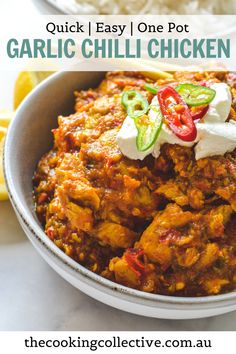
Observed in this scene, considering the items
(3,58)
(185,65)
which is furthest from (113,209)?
(3,58)

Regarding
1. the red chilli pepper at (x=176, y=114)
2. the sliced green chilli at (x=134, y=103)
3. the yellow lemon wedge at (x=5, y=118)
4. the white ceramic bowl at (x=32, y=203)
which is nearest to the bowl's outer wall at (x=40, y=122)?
the white ceramic bowl at (x=32, y=203)

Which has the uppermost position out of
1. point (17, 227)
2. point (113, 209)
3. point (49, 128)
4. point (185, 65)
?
point (185, 65)

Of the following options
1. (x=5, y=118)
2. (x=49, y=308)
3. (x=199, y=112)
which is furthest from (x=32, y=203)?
(x=199, y=112)

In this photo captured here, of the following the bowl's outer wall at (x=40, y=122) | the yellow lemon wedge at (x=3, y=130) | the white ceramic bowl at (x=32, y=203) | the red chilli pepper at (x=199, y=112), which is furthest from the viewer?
the yellow lemon wedge at (x=3, y=130)

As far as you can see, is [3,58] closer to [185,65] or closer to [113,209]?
[185,65]

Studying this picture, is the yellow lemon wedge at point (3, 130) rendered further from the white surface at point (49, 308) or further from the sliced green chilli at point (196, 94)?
the sliced green chilli at point (196, 94)

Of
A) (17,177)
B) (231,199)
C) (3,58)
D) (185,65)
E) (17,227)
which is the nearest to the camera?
(231,199)
